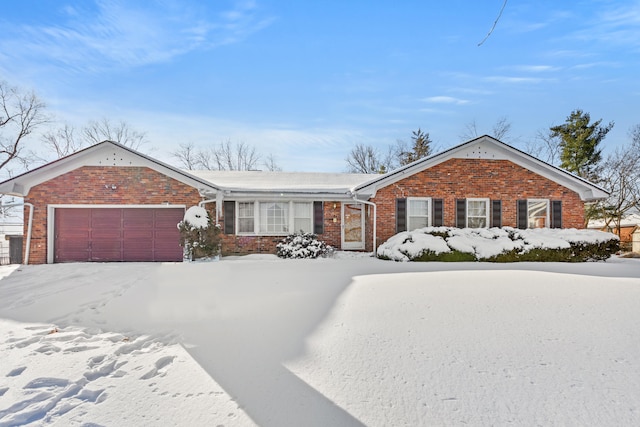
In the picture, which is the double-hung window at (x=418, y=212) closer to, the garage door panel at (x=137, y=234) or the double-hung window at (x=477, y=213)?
the double-hung window at (x=477, y=213)

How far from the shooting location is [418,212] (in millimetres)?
13336

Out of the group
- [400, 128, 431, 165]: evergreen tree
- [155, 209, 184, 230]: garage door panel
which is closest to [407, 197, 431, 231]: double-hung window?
[155, 209, 184, 230]: garage door panel

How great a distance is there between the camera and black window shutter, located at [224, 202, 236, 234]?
43.6ft

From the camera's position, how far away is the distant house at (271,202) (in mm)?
11914

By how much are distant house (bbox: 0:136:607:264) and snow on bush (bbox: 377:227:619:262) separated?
6.32ft

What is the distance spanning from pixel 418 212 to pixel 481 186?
9.27ft

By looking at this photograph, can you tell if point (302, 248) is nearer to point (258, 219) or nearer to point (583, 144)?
point (258, 219)

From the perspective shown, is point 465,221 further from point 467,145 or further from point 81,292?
point 81,292

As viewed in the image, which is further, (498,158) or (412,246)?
(498,158)

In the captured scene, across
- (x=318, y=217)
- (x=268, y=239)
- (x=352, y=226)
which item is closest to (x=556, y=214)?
(x=352, y=226)

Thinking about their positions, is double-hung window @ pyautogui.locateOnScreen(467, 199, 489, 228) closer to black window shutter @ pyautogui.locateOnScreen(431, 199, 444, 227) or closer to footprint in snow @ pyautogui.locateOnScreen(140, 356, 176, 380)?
black window shutter @ pyautogui.locateOnScreen(431, 199, 444, 227)

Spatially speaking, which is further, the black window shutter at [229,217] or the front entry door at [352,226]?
the front entry door at [352,226]

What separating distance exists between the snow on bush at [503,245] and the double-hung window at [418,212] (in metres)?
1.79

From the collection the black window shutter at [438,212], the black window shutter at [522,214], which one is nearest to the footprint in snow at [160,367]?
the black window shutter at [438,212]
